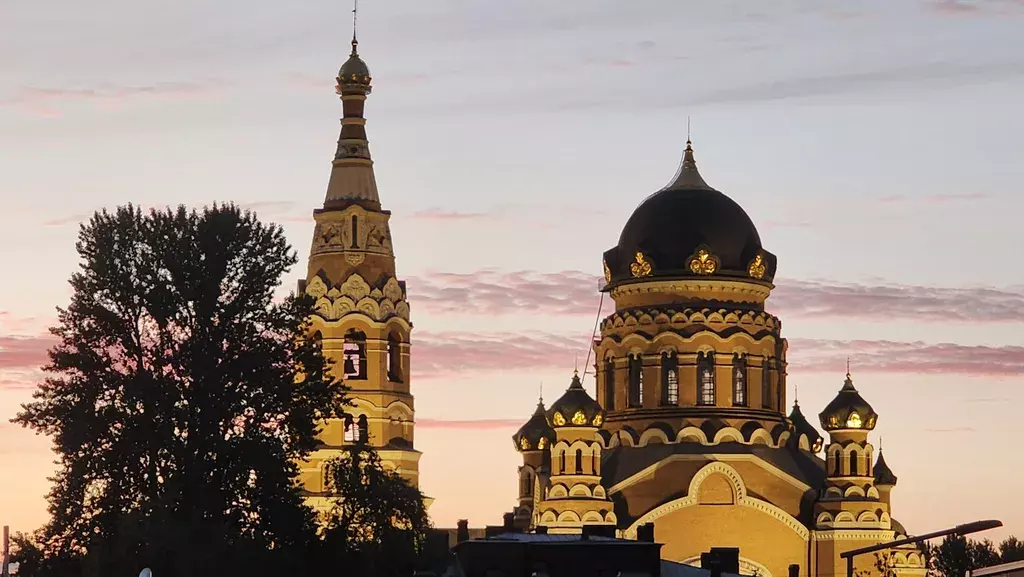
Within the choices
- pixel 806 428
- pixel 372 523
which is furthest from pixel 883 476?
pixel 372 523

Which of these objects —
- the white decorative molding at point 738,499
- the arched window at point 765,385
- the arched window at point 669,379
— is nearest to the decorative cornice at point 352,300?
the arched window at point 669,379

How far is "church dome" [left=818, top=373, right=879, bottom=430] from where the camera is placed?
286 ft

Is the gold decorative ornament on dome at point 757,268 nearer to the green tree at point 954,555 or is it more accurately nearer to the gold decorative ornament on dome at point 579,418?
the gold decorative ornament on dome at point 579,418

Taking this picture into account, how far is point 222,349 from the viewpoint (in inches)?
2340

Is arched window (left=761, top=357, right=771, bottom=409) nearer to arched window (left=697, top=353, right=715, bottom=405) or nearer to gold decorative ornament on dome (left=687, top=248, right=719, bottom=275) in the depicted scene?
arched window (left=697, top=353, right=715, bottom=405)

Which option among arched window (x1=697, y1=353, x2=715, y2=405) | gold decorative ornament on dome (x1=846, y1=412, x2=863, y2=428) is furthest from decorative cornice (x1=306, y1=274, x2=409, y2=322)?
gold decorative ornament on dome (x1=846, y1=412, x2=863, y2=428)

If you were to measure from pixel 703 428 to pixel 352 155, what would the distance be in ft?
49.7

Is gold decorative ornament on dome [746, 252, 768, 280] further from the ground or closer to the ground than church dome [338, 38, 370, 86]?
closer to the ground

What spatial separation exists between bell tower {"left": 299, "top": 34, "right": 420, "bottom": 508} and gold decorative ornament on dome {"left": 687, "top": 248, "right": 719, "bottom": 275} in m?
9.86

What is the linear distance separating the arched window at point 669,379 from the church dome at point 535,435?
6965mm

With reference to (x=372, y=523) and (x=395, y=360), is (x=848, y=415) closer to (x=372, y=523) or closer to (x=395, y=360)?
(x=395, y=360)

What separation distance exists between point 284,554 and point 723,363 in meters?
34.8

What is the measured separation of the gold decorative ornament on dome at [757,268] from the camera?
90125 mm

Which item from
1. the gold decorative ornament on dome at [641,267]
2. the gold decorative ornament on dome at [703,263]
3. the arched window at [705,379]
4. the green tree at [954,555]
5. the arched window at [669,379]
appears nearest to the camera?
the arched window at [705,379]
